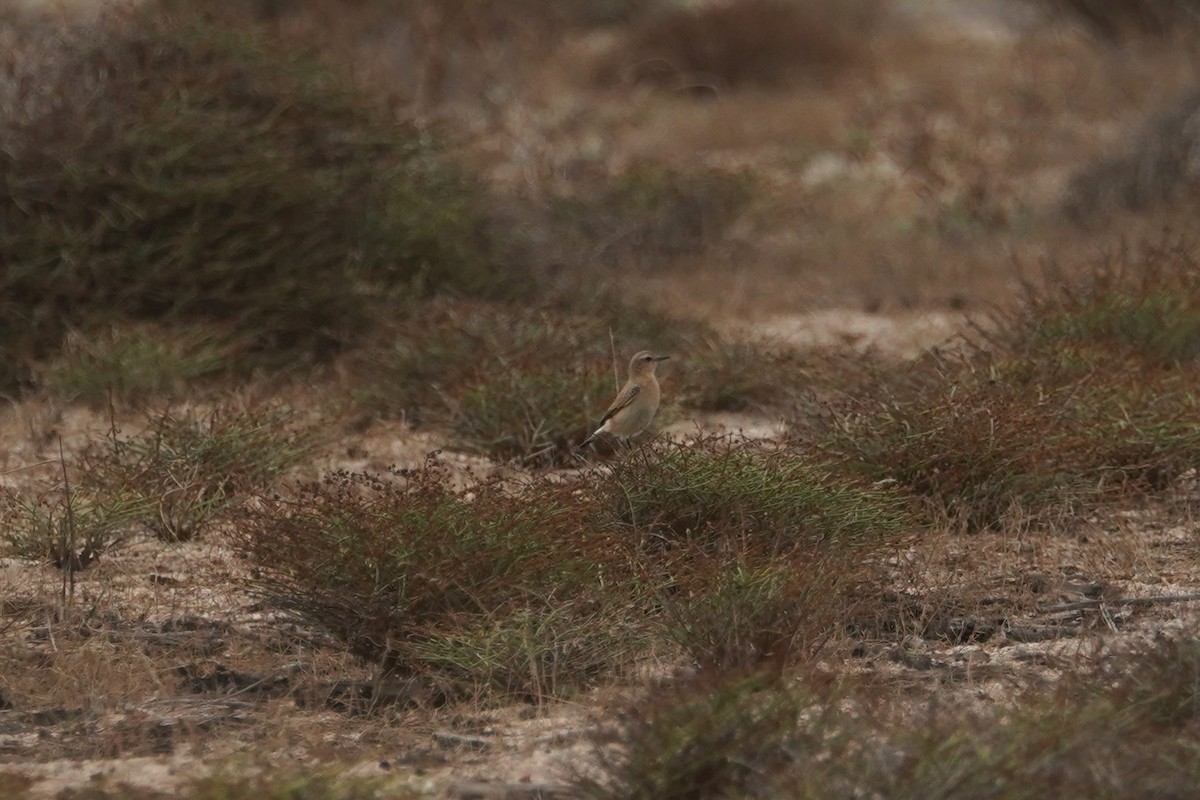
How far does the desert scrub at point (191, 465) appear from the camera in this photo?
5.84 metres

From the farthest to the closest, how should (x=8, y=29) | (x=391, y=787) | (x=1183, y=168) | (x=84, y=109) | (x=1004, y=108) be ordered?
(x=1004, y=108) < (x=1183, y=168) < (x=8, y=29) < (x=84, y=109) < (x=391, y=787)

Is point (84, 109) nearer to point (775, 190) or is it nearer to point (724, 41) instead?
point (775, 190)

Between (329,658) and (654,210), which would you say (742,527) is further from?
(654,210)

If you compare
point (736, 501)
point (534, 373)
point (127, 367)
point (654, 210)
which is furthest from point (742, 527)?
point (654, 210)

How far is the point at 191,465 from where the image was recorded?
239 inches

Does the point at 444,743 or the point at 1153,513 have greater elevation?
the point at 444,743

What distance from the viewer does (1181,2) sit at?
15812 millimetres

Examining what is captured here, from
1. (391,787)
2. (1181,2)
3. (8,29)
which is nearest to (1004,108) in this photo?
(1181,2)

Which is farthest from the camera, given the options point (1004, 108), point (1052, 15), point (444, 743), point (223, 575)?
point (1052, 15)

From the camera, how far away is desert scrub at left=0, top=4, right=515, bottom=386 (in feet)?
25.7

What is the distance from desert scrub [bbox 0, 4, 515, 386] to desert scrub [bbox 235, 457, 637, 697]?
3.44 m

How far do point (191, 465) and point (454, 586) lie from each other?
1839 millimetres

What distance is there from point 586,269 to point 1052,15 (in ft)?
31.5

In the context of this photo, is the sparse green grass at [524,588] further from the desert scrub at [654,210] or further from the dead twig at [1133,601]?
the desert scrub at [654,210]
